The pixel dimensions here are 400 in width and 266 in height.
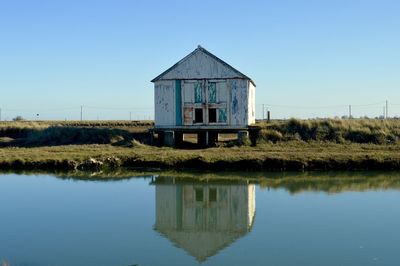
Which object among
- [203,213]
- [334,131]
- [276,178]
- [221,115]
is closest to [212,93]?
[221,115]

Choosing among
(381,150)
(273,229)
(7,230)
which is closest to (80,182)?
(7,230)

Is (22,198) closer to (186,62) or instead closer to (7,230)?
(7,230)

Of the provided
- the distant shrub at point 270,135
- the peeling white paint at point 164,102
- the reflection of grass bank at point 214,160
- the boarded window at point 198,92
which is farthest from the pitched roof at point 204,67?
the reflection of grass bank at point 214,160

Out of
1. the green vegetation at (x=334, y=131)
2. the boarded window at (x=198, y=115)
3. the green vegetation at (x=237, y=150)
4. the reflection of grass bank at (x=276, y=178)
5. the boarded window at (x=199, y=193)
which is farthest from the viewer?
the boarded window at (x=198, y=115)

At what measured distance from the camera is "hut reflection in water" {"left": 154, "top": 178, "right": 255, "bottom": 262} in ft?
38.0

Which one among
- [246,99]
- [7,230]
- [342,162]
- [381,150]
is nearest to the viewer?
[7,230]

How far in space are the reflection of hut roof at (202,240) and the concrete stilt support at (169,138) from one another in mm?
17079

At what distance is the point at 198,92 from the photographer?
2991 centimetres

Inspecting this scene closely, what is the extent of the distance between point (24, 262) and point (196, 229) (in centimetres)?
452

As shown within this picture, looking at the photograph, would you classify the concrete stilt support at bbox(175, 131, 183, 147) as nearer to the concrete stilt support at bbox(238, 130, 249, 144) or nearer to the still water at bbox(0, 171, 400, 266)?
the concrete stilt support at bbox(238, 130, 249, 144)

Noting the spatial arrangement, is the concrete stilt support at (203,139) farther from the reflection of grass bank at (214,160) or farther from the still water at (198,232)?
the still water at (198,232)

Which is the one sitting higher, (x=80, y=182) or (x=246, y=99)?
(x=246, y=99)

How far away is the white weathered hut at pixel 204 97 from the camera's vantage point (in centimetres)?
2969

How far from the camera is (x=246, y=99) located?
97.9 feet
